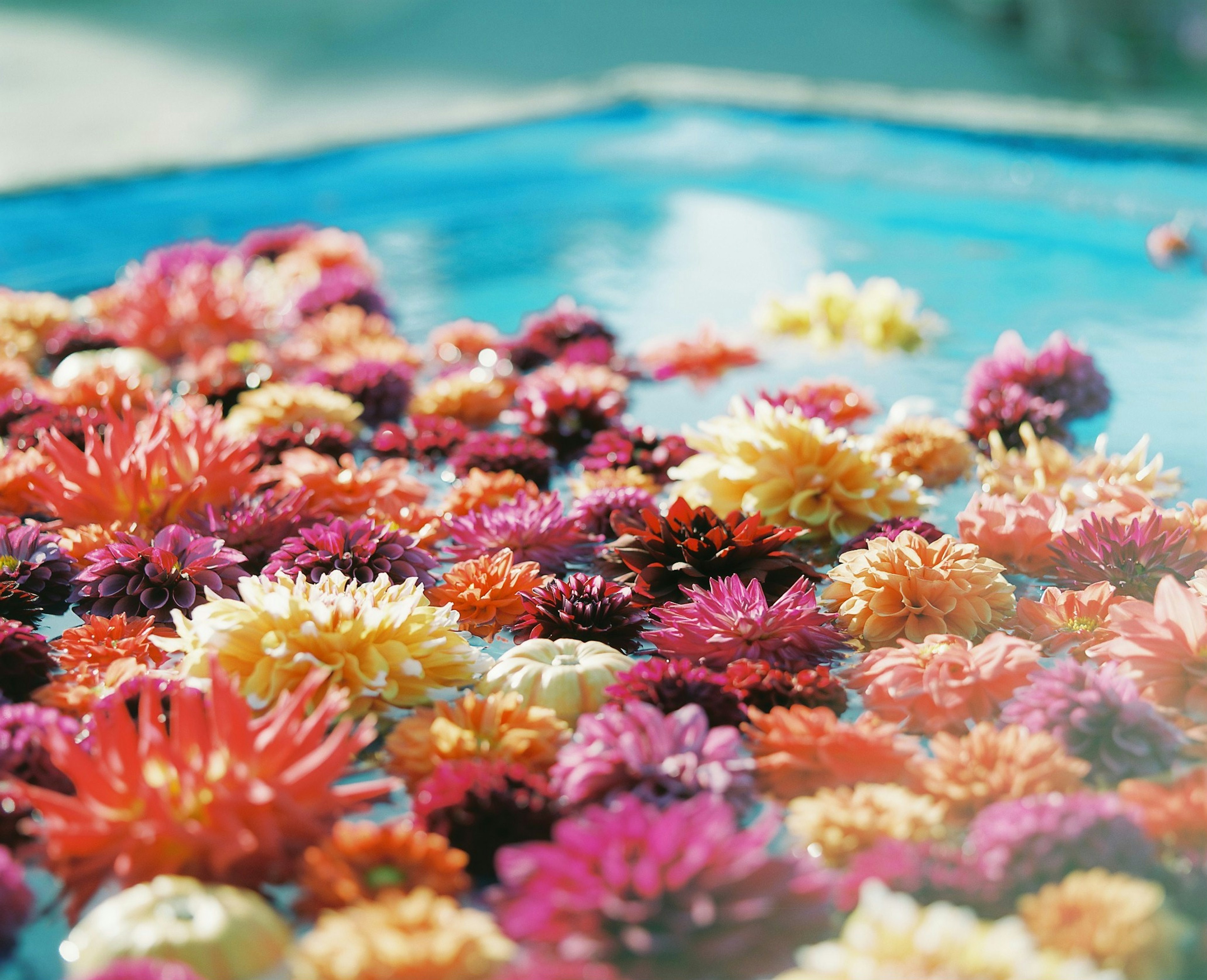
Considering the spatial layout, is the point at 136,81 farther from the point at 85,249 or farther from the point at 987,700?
the point at 987,700

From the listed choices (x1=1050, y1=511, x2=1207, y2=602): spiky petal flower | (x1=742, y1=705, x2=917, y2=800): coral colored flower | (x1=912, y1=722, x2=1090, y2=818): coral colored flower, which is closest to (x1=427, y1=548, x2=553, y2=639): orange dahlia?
(x1=742, y1=705, x2=917, y2=800): coral colored flower

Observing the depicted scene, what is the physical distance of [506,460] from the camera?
2.28 m

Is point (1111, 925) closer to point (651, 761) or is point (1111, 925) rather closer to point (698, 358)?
point (651, 761)

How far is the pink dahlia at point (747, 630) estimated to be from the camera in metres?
1.54

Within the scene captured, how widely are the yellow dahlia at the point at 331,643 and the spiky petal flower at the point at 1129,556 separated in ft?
2.77

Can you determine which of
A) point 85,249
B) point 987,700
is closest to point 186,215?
point 85,249

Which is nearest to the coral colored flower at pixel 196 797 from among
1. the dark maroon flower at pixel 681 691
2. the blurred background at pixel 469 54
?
the dark maroon flower at pixel 681 691

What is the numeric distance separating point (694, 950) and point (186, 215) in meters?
4.71

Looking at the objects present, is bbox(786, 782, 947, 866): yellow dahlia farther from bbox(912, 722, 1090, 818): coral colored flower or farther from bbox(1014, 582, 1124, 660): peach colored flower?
bbox(1014, 582, 1124, 660): peach colored flower

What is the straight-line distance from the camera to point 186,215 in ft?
16.9

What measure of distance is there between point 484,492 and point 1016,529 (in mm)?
851

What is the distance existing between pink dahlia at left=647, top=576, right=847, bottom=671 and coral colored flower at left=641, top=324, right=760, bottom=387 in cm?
145

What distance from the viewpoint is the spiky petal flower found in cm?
170

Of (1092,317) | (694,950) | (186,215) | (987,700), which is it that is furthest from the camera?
(186,215)
